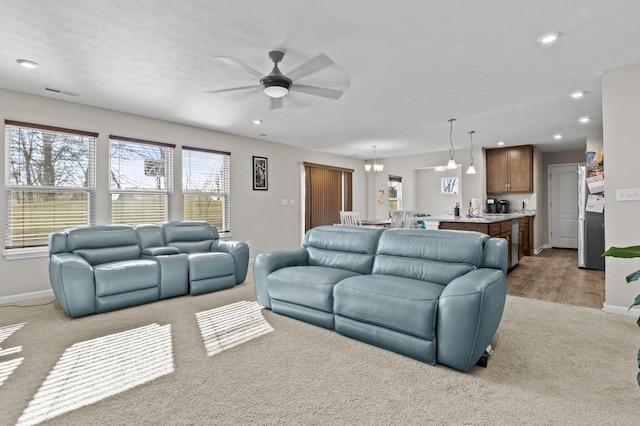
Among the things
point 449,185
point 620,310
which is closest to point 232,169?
point 449,185

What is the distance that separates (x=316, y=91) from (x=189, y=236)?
2.62m

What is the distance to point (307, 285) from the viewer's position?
2.86 metres

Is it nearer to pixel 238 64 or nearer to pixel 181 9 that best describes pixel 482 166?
pixel 238 64

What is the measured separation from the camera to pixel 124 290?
346cm

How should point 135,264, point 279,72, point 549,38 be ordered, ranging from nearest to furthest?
Answer: 1. point 549,38
2. point 279,72
3. point 135,264

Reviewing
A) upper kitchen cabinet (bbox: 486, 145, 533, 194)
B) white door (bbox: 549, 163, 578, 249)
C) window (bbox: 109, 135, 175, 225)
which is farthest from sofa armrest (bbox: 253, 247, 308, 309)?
white door (bbox: 549, 163, 578, 249)

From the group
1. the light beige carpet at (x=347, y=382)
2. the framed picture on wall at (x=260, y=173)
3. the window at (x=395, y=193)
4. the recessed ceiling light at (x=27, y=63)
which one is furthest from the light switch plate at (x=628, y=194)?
the window at (x=395, y=193)

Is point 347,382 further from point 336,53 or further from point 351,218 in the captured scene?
point 351,218

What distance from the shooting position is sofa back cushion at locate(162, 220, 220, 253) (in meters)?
4.49

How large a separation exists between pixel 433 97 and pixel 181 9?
297 cm

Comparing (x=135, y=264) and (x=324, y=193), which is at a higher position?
(x=324, y=193)

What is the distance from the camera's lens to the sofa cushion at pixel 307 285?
9.00 feet

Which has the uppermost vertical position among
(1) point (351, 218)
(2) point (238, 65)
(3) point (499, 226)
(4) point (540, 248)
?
(2) point (238, 65)

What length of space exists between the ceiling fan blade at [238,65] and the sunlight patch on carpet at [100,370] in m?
2.43
